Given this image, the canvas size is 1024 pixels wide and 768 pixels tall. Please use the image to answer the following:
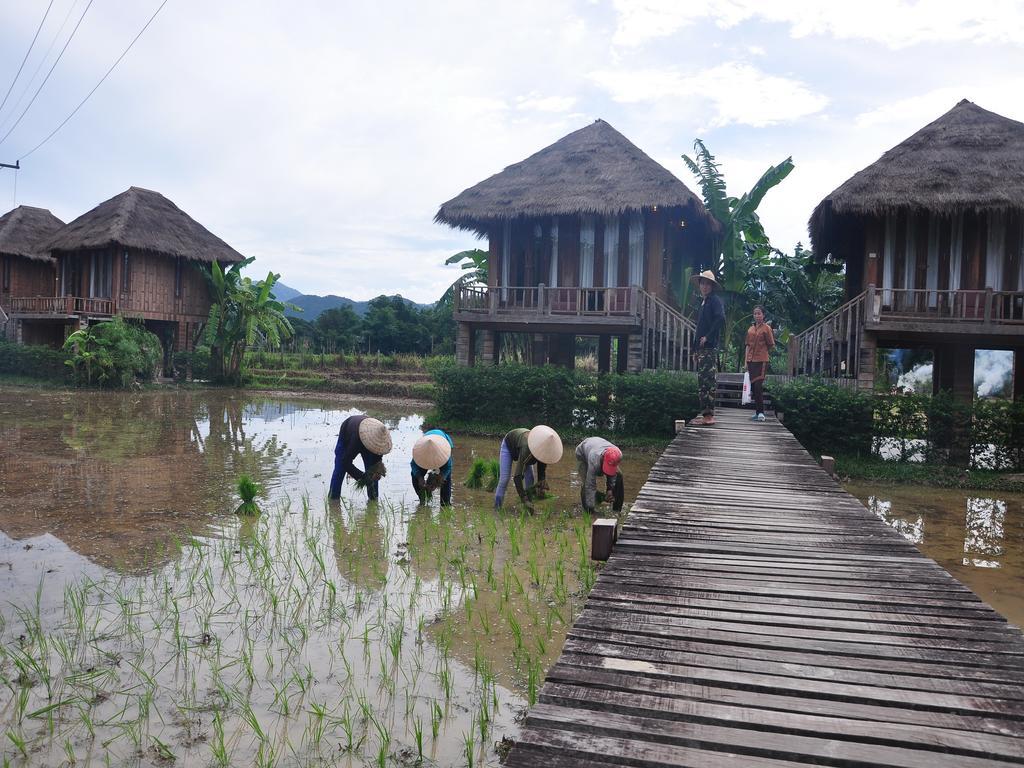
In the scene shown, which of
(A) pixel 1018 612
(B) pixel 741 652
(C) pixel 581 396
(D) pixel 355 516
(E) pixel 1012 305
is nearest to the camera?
(B) pixel 741 652

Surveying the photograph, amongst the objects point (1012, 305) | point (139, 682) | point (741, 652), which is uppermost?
point (1012, 305)

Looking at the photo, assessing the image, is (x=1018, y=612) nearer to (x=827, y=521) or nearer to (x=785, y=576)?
(x=827, y=521)

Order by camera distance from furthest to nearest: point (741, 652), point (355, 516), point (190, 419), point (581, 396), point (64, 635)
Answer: point (190, 419), point (581, 396), point (355, 516), point (64, 635), point (741, 652)

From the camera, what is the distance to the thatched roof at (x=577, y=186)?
16.0 metres

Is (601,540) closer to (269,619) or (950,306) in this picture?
(269,619)

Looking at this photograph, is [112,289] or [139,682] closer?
[139,682]

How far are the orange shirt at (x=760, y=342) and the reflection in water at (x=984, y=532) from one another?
3070 millimetres

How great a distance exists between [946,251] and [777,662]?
13.5m

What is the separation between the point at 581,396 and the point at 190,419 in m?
8.40

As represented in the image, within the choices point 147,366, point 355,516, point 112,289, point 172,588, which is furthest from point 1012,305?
point 112,289

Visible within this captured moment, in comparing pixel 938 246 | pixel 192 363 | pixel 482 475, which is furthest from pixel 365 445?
pixel 192 363

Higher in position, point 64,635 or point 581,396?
point 581,396

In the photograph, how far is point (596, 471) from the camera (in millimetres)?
6934

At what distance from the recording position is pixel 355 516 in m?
7.39
